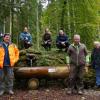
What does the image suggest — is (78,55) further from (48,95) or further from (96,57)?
(96,57)

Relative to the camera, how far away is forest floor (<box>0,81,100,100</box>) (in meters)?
10.6

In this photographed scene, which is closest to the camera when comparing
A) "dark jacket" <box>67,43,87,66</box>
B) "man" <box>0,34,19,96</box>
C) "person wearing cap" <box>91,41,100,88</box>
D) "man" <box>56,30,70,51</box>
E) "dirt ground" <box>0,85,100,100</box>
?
"dirt ground" <box>0,85,100,100</box>

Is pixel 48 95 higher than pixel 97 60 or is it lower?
lower

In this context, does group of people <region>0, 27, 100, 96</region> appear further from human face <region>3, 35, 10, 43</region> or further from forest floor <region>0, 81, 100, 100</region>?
forest floor <region>0, 81, 100, 100</region>

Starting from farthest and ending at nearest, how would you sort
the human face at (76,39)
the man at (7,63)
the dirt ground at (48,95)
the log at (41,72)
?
the log at (41,72) < the man at (7,63) < the human face at (76,39) < the dirt ground at (48,95)

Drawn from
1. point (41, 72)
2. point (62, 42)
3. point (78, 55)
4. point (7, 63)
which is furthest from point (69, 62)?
point (62, 42)

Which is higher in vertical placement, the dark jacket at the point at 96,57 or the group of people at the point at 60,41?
the group of people at the point at 60,41

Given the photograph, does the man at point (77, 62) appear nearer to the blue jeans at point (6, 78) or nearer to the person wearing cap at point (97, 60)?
the person wearing cap at point (97, 60)

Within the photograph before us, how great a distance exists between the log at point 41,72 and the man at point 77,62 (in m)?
1.34

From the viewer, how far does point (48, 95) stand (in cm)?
1112

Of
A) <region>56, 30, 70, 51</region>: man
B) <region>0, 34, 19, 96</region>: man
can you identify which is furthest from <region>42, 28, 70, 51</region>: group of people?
<region>0, 34, 19, 96</region>: man

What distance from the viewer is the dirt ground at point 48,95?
34.9 feet

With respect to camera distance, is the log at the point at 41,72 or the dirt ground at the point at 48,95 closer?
the dirt ground at the point at 48,95

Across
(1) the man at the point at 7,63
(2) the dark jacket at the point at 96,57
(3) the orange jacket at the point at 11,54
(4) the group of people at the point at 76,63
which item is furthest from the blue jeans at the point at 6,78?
(2) the dark jacket at the point at 96,57
